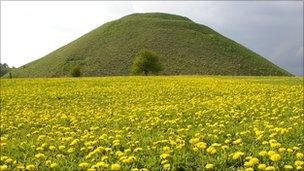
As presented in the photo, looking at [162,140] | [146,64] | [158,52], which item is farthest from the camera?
[158,52]

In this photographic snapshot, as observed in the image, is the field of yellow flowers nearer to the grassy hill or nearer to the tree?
the tree

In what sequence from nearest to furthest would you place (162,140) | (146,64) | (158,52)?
(162,140) < (146,64) < (158,52)

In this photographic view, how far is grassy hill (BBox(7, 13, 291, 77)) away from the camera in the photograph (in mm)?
114438

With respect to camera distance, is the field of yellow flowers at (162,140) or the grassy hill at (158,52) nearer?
the field of yellow flowers at (162,140)

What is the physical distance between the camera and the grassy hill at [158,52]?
114 meters

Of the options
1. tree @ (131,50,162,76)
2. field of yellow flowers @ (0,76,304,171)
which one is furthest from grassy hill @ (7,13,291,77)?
field of yellow flowers @ (0,76,304,171)

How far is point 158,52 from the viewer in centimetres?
12419

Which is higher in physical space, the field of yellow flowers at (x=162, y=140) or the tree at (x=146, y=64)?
the tree at (x=146, y=64)

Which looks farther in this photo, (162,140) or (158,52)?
(158,52)

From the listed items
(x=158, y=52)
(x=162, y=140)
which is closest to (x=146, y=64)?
(x=158, y=52)

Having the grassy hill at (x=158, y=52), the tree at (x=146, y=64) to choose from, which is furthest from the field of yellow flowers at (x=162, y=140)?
the grassy hill at (x=158, y=52)

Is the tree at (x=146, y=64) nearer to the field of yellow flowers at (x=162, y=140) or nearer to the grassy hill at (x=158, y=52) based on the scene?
the grassy hill at (x=158, y=52)

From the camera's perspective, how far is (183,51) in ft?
409

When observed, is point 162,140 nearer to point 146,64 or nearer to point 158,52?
point 146,64
